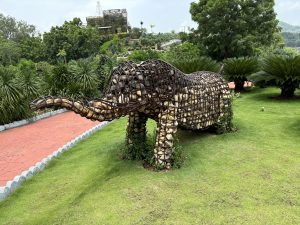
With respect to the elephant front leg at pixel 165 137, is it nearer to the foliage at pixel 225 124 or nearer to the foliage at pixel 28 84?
the foliage at pixel 225 124

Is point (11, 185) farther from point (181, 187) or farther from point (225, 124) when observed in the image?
point (225, 124)

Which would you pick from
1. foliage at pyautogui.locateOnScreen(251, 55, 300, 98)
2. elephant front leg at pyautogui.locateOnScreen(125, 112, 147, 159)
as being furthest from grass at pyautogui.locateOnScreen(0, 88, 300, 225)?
foliage at pyautogui.locateOnScreen(251, 55, 300, 98)

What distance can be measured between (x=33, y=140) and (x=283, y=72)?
8628 millimetres

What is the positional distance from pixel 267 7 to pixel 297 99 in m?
14.6

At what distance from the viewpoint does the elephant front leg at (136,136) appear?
7055 millimetres

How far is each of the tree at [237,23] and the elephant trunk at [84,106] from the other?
20621 millimetres

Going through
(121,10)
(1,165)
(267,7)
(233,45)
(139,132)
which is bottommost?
(1,165)

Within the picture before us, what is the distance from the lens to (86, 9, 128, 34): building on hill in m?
73.9

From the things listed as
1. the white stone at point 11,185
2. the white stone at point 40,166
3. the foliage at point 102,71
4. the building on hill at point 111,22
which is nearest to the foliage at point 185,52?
the foliage at point 102,71

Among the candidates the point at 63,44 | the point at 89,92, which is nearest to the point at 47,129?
the point at 89,92

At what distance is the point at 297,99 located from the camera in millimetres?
13203

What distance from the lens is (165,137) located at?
650 centimetres

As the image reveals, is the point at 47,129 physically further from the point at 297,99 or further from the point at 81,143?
the point at 297,99

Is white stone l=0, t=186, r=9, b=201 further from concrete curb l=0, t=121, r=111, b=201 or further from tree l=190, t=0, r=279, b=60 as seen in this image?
tree l=190, t=0, r=279, b=60
